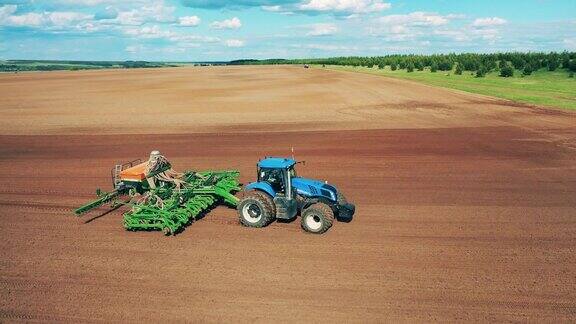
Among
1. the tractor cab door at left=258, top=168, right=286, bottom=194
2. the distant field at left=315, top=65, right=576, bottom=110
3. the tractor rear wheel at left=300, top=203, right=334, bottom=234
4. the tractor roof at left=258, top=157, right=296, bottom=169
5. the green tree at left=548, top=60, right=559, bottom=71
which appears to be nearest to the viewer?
the tractor rear wheel at left=300, top=203, right=334, bottom=234

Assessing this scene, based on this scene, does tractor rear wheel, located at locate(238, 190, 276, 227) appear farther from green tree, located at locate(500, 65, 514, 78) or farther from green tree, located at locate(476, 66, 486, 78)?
green tree, located at locate(476, 66, 486, 78)

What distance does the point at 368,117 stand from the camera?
1412 inches

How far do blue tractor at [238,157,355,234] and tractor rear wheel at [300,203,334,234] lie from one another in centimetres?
3

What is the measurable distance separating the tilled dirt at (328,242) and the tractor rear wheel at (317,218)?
0.36m

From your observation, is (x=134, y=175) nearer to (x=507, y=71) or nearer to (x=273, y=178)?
(x=273, y=178)

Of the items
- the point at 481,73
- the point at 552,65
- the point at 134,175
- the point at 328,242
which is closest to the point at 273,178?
the point at 328,242

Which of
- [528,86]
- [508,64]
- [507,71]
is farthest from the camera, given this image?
[508,64]

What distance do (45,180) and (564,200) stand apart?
71.2 ft

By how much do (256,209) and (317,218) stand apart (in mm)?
1987

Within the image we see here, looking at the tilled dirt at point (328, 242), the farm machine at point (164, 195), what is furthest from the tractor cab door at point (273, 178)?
the farm machine at point (164, 195)

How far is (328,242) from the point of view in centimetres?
1245

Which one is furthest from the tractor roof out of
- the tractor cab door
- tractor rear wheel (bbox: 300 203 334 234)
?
tractor rear wheel (bbox: 300 203 334 234)

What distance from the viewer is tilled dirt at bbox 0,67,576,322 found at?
9.42 metres

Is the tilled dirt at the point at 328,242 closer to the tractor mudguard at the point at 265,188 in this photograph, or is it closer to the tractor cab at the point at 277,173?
the tractor mudguard at the point at 265,188
